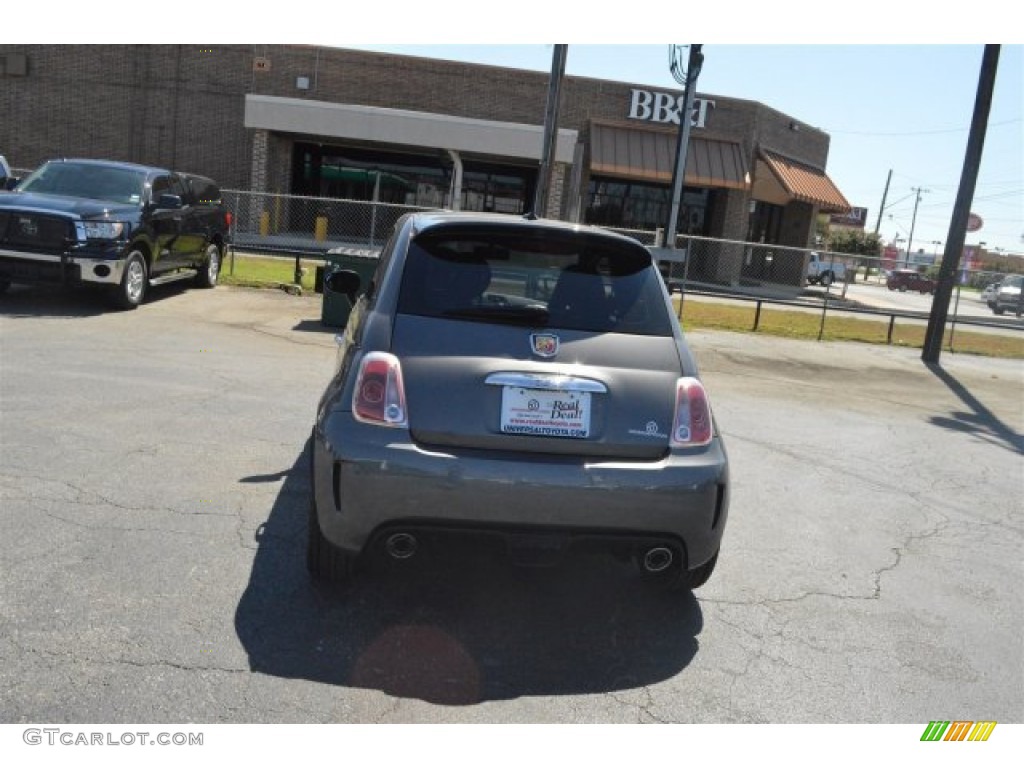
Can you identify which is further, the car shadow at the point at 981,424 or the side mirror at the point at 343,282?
the car shadow at the point at 981,424

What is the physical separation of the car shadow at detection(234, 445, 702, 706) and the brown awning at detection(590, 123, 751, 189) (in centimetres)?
2508

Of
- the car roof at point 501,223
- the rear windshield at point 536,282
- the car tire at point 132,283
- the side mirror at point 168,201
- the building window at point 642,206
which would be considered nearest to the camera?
the rear windshield at point 536,282

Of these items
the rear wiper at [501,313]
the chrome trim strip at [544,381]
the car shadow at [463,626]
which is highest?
the rear wiper at [501,313]

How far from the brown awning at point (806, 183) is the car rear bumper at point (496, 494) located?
29.1 metres

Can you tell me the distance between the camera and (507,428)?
3.38 meters

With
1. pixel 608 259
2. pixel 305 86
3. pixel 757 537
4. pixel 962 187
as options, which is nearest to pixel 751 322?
pixel 962 187

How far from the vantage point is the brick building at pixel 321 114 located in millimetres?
27578

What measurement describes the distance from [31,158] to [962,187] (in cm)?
2842

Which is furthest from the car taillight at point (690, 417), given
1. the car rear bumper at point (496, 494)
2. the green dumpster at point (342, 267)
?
the green dumpster at point (342, 267)

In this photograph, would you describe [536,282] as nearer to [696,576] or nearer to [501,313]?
[501,313]

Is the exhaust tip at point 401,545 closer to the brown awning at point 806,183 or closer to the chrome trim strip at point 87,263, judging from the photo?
the chrome trim strip at point 87,263

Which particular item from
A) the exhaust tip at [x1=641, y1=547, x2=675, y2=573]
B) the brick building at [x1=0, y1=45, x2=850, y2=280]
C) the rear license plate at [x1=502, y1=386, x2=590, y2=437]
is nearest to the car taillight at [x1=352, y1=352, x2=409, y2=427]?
the rear license plate at [x1=502, y1=386, x2=590, y2=437]

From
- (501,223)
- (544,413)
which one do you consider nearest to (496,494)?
(544,413)

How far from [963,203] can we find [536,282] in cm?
1310
